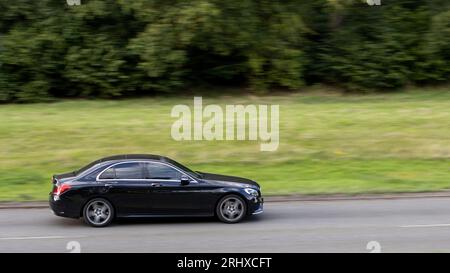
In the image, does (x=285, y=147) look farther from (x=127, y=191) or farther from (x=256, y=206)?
(x=127, y=191)

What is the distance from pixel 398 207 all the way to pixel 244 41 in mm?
16965

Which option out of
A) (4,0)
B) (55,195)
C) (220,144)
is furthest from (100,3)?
(55,195)

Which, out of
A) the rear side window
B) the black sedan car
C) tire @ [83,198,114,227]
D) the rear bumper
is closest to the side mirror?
the black sedan car

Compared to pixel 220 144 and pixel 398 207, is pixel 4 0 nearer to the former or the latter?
pixel 220 144

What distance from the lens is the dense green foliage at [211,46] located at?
30.4 meters

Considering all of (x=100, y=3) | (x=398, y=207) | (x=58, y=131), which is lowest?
(x=398, y=207)

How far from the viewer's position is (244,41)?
30.9 meters

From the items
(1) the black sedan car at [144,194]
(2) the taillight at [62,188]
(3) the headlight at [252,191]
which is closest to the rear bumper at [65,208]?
(1) the black sedan car at [144,194]

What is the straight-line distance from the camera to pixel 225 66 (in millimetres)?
33000

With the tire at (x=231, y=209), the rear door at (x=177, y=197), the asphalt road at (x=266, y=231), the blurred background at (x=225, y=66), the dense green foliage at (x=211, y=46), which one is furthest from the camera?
the dense green foliage at (x=211, y=46)

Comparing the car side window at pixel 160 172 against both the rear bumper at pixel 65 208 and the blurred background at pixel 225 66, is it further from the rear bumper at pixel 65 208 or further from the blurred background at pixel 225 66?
the blurred background at pixel 225 66

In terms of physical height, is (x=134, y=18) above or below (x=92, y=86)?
above

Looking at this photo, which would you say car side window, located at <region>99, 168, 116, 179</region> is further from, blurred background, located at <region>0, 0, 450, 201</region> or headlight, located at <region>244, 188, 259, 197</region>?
blurred background, located at <region>0, 0, 450, 201</region>

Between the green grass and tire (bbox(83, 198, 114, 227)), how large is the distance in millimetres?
3213
